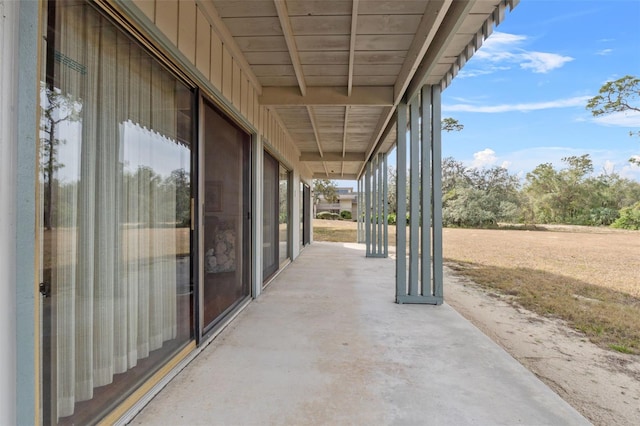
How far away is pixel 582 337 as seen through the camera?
3291 mm

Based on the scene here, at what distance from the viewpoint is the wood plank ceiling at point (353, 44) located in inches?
97.4

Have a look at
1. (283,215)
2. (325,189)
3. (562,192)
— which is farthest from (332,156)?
(562,192)

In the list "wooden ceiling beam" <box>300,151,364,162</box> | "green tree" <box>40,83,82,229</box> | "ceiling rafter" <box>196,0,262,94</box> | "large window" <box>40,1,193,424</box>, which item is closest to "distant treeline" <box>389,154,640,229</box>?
"wooden ceiling beam" <box>300,151,364,162</box>

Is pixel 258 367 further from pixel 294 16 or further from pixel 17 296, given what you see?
pixel 294 16

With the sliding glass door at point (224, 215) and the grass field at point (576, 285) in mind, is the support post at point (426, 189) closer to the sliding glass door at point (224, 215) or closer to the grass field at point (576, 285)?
the grass field at point (576, 285)

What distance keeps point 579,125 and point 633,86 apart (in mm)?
21397


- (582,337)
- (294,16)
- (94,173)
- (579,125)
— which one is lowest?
(582,337)

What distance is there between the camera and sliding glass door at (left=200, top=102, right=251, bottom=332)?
276cm

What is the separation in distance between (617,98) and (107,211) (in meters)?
19.8

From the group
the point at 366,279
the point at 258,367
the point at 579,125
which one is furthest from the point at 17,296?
the point at 579,125

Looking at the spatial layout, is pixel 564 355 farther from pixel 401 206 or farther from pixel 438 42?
pixel 438 42

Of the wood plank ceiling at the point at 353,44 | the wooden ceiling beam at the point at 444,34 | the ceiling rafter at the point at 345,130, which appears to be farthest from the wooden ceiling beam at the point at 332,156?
the wooden ceiling beam at the point at 444,34

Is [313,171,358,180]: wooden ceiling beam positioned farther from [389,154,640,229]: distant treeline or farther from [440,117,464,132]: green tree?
[389,154,640,229]: distant treeline

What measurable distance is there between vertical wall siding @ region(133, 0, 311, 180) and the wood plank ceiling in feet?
0.57
